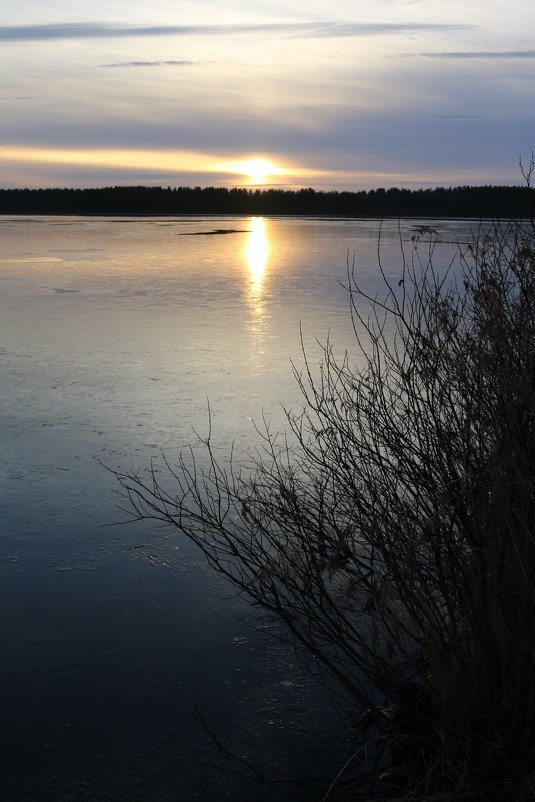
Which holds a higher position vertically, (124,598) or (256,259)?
(256,259)

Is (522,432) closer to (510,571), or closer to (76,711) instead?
(510,571)

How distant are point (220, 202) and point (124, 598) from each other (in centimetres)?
10648

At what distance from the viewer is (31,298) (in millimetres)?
17328

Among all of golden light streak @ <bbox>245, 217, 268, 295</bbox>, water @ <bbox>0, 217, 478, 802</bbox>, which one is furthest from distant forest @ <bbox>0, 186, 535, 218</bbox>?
water @ <bbox>0, 217, 478, 802</bbox>

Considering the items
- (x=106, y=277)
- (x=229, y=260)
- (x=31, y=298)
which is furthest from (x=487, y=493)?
(x=229, y=260)

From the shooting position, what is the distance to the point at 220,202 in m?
108

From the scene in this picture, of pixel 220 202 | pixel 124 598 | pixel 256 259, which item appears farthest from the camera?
pixel 220 202

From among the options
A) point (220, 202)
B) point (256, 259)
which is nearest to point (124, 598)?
point (256, 259)

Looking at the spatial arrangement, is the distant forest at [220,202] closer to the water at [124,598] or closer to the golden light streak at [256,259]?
the golden light streak at [256,259]

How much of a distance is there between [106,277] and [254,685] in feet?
62.5

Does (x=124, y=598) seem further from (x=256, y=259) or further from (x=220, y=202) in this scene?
(x=220, y=202)

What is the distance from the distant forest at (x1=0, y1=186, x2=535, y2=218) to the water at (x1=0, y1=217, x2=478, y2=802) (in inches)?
3130

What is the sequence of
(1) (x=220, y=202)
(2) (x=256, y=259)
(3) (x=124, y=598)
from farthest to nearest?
1. (1) (x=220, y=202)
2. (2) (x=256, y=259)
3. (3) (x=124, y=598)

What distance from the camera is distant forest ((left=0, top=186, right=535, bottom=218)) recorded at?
305 feet
